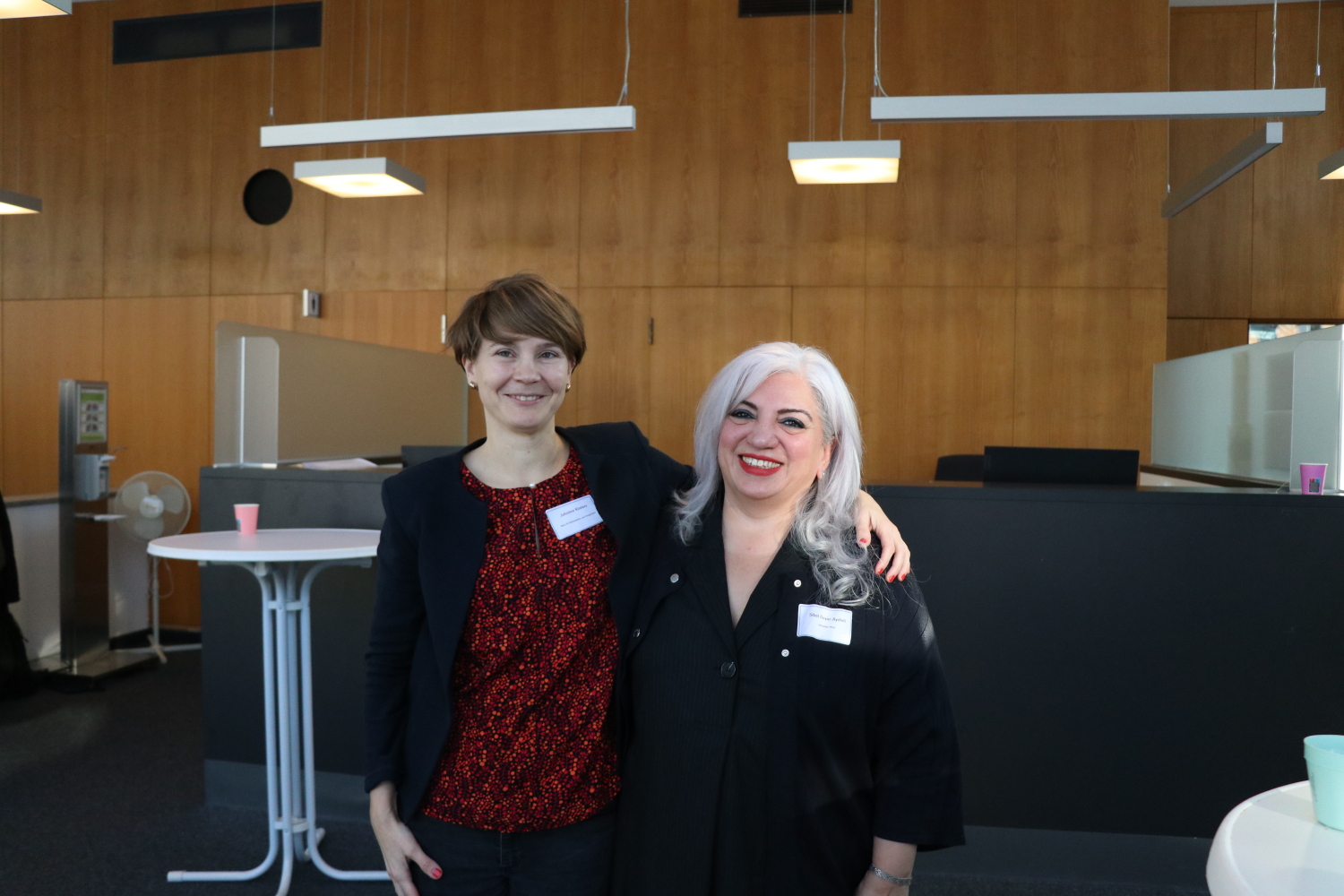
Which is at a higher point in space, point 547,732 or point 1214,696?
point 547,732

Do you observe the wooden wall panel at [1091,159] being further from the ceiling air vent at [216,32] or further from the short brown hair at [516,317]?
the short brown hair at [516,317]

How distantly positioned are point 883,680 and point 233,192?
7.11 m

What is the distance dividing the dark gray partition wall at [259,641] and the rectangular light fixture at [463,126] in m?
1.69

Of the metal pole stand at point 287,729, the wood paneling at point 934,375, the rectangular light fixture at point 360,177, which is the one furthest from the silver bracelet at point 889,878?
the wood paneling at point 934,375

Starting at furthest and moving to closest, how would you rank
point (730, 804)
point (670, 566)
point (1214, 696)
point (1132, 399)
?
point (1132, 399), point (1214, 696), point (670, 566), point (730, 804)

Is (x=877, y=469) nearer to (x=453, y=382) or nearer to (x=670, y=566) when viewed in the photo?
(x=453, y=382)

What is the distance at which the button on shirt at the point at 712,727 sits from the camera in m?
1.48

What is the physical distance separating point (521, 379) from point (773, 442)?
41 centimetres

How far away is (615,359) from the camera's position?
22.5 feet

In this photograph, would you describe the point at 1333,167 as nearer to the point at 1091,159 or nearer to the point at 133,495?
the point at 1091,159

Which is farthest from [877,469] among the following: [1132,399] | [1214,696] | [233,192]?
[233,192]

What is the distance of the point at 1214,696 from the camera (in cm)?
319

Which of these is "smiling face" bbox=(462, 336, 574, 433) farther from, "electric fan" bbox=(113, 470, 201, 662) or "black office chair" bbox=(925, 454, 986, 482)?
"black office chair" bbox=(925, 454, 986, 482)

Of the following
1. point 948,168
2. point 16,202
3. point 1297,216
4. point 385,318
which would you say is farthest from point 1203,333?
point 16,202
